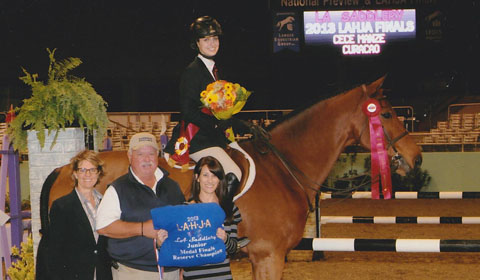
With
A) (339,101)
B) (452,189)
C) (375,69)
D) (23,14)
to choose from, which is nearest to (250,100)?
(375,69)

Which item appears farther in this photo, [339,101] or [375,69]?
[375,69]

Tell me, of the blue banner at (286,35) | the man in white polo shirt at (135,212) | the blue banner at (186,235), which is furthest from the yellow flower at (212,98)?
the blue banner at (286,35)

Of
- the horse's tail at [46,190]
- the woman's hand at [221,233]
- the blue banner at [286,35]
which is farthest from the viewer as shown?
the blue banner at [286,35]

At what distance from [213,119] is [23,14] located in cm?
1758

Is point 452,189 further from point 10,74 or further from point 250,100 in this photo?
point 10,74

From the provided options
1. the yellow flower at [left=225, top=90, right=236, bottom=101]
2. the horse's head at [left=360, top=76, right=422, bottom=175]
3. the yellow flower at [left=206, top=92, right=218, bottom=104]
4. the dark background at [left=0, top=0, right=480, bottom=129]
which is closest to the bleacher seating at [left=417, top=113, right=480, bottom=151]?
the dark background at [left=0, top=0, right=480, bottom=129]

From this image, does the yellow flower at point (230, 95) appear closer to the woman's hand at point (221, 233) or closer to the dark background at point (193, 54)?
the woman's hand at point (221, 233)

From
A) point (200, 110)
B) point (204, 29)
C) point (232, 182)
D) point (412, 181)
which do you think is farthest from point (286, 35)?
point (232, 182)

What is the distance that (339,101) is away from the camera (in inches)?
181

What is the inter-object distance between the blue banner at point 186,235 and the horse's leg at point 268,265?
1214 millimetres

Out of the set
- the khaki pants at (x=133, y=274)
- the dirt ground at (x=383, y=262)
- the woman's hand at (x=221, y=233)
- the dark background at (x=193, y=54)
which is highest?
the dark background at (x=193, y=54)

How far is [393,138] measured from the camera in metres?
4.58

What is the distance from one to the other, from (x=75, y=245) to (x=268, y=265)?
→ 4.88 ft

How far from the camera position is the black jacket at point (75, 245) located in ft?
10.8
